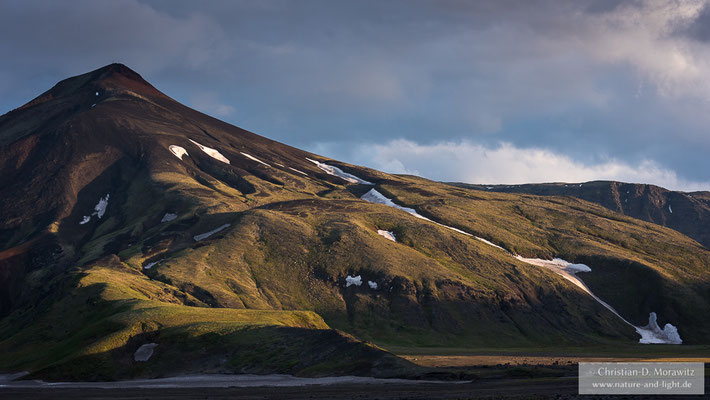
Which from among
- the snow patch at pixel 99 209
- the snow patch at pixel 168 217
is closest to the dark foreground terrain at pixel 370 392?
the snow patch at pixel 168 217

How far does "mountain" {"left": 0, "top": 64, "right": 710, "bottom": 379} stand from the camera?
6944 centimetres

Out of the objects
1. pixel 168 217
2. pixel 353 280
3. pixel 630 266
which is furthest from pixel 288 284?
pixel 630 266

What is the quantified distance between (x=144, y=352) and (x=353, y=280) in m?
75.9

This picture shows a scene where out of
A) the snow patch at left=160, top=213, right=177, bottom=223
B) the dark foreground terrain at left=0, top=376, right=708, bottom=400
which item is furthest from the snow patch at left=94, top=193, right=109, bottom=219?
the dark foreground terrain at left=0, top=376, right=708, bottom=400

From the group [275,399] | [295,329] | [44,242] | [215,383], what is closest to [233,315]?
[295,329]

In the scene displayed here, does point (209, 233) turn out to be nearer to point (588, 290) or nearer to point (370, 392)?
point (588, 290)

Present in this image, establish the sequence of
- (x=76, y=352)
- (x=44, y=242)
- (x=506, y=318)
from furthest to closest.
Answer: (x=44, y=242) → (x=506, y=318) → (x=76, y=352)

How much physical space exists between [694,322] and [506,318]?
4788cm

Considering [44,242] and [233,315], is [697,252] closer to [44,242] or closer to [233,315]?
[233,315]

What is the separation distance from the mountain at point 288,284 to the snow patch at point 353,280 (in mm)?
406

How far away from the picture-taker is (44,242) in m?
163

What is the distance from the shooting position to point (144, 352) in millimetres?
69188

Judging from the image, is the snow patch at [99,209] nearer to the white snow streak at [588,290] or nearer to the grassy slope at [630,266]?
the white snow streak at [588,290]

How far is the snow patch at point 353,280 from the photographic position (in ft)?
461
